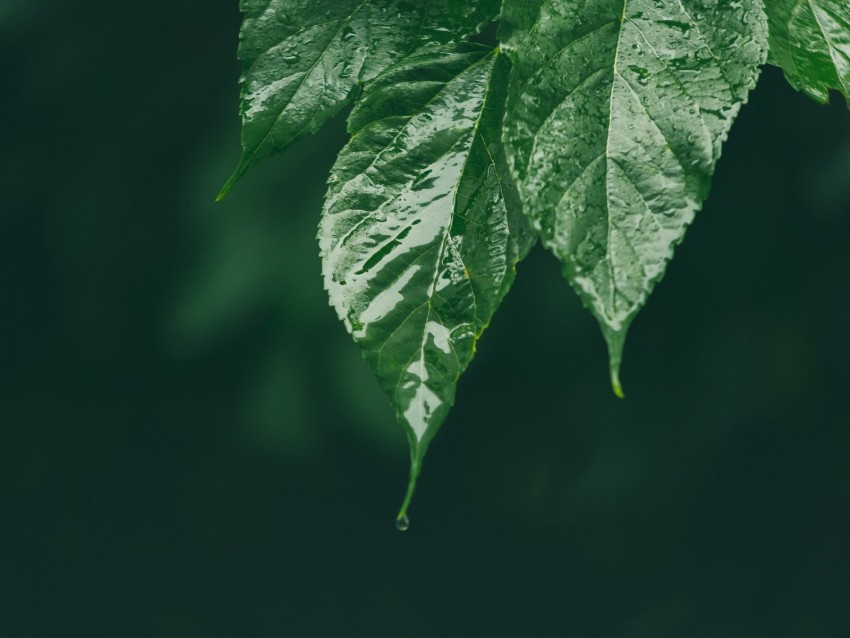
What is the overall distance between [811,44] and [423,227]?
0.11 metres

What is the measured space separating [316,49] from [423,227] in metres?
0.06

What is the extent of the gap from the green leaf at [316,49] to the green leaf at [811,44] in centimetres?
7

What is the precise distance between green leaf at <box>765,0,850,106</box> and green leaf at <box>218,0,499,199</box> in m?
0.07

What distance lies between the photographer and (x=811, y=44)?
0.22 meters

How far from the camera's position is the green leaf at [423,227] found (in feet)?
0.66

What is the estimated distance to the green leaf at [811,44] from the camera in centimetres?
22

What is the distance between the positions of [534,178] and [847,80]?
0.10 m

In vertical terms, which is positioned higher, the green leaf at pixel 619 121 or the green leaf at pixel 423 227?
the green leaf at pixel 619 121

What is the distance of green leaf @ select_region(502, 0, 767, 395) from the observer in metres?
0.17

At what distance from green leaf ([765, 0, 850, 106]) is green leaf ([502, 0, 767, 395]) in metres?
0.03

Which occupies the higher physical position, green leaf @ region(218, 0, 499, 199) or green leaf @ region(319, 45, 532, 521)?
green leaf @ region(218, 0, 499, 199)

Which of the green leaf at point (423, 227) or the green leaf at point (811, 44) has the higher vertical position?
the green leaf at point (811, 44)

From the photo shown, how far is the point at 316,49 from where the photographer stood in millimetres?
230

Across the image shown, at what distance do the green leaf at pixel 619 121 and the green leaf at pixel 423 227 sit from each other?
27 millimetres
